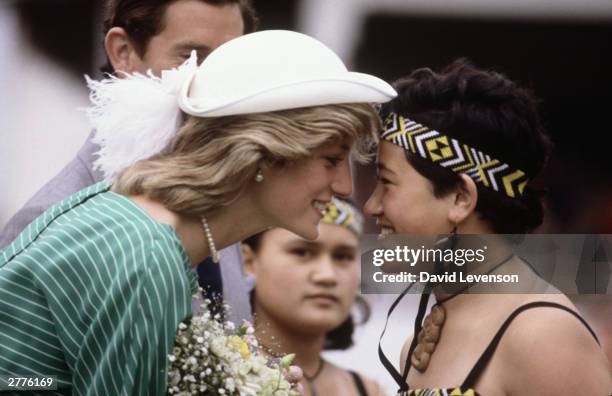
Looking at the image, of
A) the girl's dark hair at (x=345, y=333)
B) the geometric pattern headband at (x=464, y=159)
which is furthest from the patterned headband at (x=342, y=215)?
the geometric pattern headband at (x=464, y=159)

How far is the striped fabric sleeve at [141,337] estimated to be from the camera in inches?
95.0

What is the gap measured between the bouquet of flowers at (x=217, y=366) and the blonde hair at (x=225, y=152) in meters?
0.28

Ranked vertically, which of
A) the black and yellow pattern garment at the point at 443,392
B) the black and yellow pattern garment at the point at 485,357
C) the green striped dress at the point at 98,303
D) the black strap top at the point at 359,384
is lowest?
the black strap top at the point at 359,384

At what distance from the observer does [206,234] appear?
2.68 m

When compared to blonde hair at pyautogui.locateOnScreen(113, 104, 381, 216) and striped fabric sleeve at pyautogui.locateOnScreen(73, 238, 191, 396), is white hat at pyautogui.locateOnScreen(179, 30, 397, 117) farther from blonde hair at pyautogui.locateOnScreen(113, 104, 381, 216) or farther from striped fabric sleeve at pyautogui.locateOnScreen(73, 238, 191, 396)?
A: striped fabric sleeve at pyautogui.locateOnScreen(73, 238, 191, 396)

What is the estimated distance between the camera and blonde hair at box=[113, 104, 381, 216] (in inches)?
103

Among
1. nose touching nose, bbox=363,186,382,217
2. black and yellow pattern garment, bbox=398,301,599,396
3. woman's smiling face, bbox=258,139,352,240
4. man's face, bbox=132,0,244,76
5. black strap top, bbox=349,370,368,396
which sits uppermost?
man's face, bbox=132,0,244,76

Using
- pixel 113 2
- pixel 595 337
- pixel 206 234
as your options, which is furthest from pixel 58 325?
pixel 113 2

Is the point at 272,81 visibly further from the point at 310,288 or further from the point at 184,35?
the point at 310,288

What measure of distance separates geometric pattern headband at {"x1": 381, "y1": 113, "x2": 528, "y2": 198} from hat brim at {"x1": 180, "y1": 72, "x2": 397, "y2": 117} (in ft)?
0.92

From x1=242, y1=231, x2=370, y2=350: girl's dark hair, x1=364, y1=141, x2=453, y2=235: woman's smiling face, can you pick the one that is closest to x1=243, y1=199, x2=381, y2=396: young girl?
x1=242, y1=231, x2=370, y2=350: girl's dark hair

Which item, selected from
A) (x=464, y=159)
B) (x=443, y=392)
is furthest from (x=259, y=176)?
(x=443, y=392)

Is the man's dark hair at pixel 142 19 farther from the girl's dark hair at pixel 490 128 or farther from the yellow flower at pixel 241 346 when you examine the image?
the yellow flower at pixel 241 346

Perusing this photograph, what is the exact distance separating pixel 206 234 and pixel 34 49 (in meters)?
2.69
